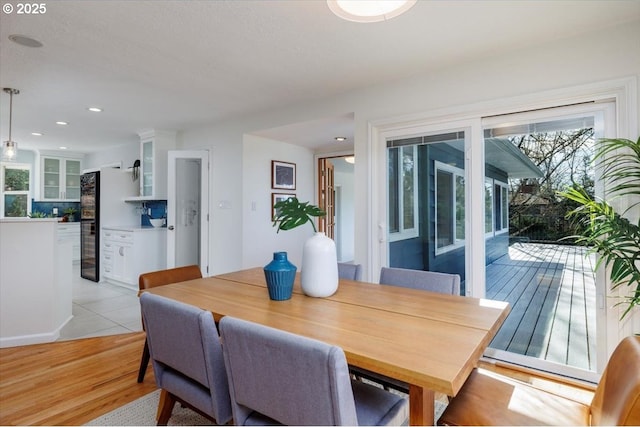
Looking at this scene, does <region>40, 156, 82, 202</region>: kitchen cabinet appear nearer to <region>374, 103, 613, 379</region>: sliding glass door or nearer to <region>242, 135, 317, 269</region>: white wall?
<region>242, 135, 317, 269</region>: white wall

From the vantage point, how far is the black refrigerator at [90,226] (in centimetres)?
536

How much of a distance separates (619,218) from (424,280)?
114 cm

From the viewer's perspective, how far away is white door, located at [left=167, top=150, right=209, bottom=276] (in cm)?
445

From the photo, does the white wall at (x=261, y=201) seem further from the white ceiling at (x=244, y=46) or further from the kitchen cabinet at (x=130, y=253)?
the kitchen cabinet at (x=130, y=253)

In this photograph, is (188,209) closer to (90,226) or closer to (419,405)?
(90,226)

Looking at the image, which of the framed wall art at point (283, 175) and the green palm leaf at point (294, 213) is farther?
the framed wall art at point (283, 175)

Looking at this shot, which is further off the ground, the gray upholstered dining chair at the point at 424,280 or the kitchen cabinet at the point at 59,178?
the kitchen cabinet at the point at 59,178

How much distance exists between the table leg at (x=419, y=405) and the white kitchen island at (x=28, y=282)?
11.3ft

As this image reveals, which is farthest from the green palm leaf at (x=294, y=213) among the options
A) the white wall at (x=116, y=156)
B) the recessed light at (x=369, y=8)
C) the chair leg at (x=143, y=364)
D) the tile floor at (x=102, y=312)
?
the white wall at (x=116, y=156)

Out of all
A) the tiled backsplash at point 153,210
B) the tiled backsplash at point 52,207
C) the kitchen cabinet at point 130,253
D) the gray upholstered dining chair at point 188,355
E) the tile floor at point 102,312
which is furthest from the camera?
the tiled backsplash at point 52,207

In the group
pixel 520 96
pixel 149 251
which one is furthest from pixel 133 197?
pixel 520 96

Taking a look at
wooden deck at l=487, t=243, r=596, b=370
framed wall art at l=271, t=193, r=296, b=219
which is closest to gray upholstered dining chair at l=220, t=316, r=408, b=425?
wooden deck at l=487, t=243, r=596, b=370

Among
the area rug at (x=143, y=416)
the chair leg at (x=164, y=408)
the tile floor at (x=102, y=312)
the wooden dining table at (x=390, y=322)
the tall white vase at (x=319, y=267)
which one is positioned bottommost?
the area rug at (x=143, y=416)

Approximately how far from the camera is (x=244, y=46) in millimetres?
2387
